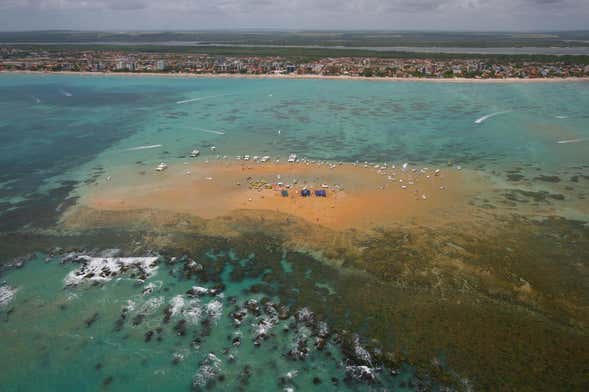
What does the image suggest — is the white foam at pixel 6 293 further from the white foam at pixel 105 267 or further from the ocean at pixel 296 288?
the white foam at pixel 105 267

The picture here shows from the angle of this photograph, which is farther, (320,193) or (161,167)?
(161,167)

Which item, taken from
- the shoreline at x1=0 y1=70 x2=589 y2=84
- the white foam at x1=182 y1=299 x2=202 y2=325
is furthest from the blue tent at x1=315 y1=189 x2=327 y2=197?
the shoreline at x1=0 y1=70 x2=589 y2=84

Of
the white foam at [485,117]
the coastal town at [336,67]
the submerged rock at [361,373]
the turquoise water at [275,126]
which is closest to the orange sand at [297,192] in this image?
the turquoise water at [275,126]

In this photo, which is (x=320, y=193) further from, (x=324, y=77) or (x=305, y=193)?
(x=324, y=77)

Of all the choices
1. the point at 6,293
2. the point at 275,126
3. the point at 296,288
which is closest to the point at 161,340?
the point at 296,288

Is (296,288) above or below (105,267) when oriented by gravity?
below

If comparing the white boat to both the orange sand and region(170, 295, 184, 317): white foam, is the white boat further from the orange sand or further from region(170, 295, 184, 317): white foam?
region(170, 295, 184, 317): white foam

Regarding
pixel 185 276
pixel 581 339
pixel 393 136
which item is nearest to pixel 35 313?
pixel 185 276
